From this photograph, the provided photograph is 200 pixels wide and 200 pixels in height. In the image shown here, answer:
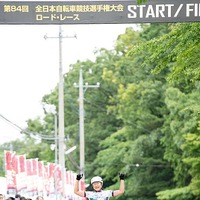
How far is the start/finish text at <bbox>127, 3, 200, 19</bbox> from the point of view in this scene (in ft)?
57.7

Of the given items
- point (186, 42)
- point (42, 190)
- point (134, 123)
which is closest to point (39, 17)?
point (186, 42)

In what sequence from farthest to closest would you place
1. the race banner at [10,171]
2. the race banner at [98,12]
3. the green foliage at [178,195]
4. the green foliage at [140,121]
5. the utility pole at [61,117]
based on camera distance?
the green foliage at [178,195], the utility pole at [61,117], the green foliage at [140,121], the race banner at [10,171], the race banner at [98,12]

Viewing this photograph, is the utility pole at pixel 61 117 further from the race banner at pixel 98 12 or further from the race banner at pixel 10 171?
the race banner at pixel 98 12

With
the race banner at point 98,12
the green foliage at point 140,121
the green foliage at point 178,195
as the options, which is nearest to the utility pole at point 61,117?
the green foliage at point 140,121

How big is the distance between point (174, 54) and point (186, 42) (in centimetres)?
78

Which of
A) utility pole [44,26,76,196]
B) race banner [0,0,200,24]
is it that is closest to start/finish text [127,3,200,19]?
race banner [0,0,200,24]

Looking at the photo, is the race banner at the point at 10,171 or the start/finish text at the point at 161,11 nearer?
the start/finish text at the point at 161,11

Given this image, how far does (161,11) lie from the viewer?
17609 mm

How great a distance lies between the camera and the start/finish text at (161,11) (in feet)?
57.7

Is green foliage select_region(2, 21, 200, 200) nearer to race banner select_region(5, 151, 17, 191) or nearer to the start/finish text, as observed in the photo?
the start/finish text

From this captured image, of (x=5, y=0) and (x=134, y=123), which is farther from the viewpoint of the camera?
(x=134, y=123)

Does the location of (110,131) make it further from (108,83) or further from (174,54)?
(174,54)

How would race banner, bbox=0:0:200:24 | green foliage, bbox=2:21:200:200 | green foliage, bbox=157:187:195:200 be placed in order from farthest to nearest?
green foliage, bbox=157:187:195:200
green foliage, bbox=2:21:200:200
race banner, bbox=0:0:200:24

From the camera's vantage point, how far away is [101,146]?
78.2m
